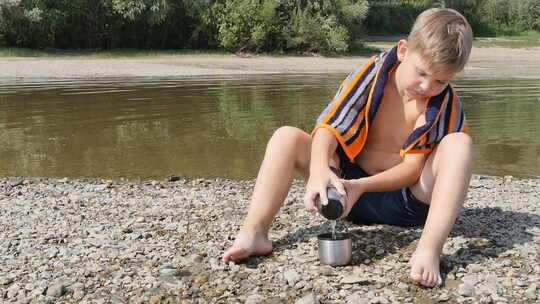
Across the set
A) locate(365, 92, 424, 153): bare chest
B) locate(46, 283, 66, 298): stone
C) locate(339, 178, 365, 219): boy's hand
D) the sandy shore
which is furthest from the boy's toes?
the sandy shore

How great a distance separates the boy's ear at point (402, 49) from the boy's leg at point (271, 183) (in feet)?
2.22

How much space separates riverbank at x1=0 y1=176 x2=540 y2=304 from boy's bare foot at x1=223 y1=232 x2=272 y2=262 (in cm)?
5

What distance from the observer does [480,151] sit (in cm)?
782

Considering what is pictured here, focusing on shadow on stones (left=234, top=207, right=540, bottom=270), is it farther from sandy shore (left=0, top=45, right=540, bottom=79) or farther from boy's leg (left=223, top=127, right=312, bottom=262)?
sandy shore (left=0, top=45, right=540, bottom=79)

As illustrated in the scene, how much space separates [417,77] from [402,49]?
0.23 meters

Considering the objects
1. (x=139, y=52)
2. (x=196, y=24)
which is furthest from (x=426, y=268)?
(x=196, y=24)

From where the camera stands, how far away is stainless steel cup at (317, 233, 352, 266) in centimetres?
320

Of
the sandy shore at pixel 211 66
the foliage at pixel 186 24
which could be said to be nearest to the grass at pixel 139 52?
the foliage at pixel 186 24

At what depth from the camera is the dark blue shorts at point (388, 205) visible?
3584 millimetres

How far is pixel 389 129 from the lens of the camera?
3.51 meters

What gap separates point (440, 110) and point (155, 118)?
7924 millimetres

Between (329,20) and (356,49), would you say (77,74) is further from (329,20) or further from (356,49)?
(356,49)

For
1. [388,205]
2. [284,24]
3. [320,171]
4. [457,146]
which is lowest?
[388,205]

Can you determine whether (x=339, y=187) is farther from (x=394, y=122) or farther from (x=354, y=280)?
(x=394, y=122)
